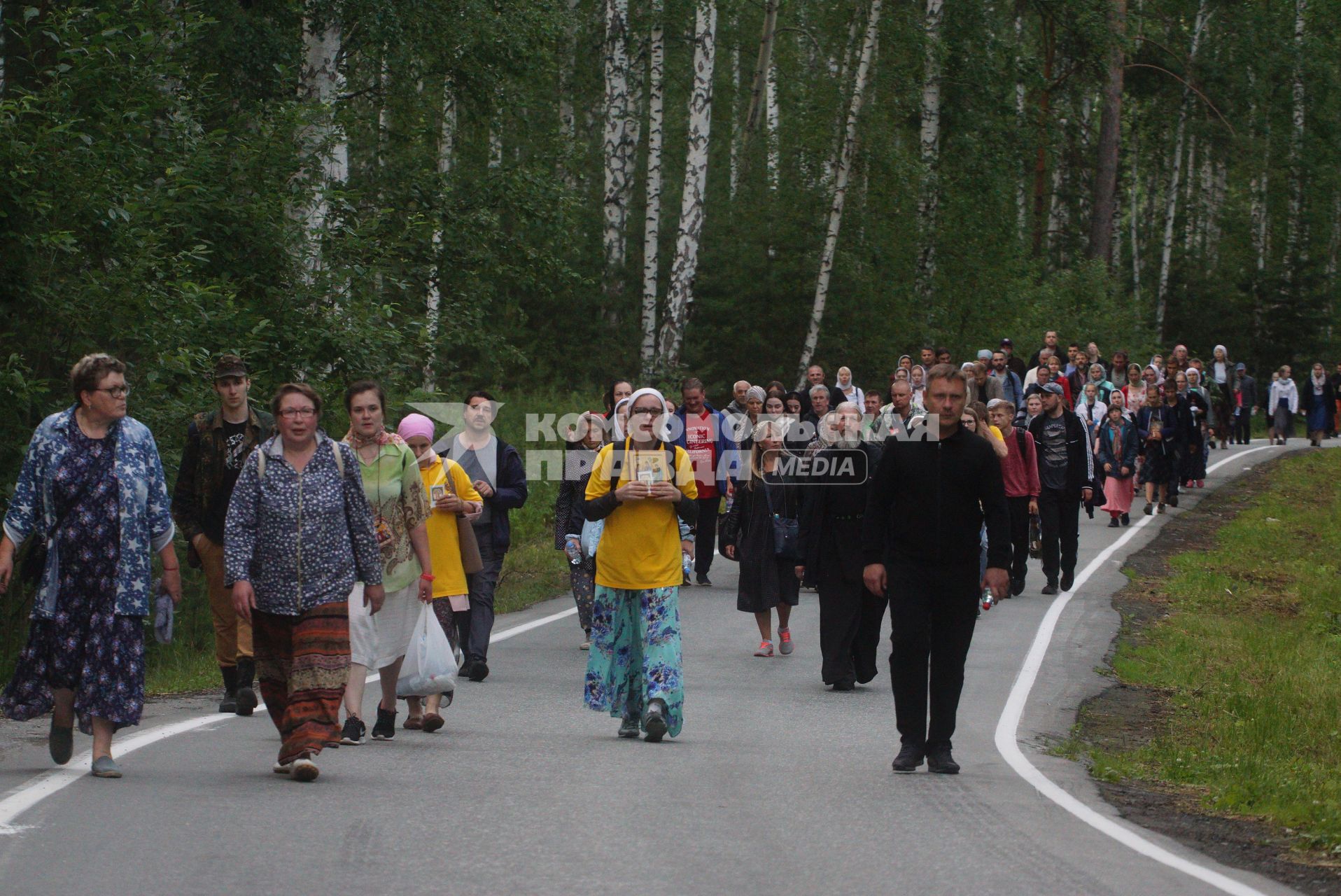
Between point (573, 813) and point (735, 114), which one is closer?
point (573, 813)

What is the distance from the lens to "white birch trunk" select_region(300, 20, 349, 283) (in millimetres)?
17000

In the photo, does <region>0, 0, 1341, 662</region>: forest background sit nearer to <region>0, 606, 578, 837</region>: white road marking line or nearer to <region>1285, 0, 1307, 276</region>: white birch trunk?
<region>1285, 0, 1307, 276</region>: white birch trunk

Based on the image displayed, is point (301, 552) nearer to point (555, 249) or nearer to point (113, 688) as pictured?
point (113, 688)

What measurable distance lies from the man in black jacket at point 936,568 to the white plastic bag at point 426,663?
251 centimetres

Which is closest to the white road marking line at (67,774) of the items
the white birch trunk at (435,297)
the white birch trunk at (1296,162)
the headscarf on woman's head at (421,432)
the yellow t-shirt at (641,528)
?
the headscarf on woman's head at (421,432)

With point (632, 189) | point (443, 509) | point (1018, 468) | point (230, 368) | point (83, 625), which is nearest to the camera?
point (83, 625)

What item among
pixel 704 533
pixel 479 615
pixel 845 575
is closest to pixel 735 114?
→ pixel 704 533

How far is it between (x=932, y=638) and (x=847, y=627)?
3467 millimetres

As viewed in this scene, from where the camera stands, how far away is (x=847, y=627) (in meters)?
→ 12.7

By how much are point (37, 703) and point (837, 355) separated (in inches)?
1107

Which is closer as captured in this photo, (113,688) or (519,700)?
(113,688)

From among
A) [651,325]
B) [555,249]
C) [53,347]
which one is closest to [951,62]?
[651,325]

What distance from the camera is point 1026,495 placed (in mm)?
17922

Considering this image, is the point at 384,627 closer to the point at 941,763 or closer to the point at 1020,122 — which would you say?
the point at 941,763
